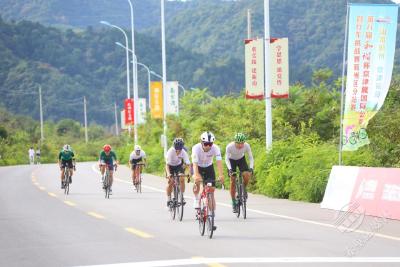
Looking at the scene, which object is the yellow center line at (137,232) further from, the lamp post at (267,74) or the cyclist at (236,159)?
the lamp post at (267,74)

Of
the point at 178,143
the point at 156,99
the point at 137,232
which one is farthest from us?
the point at 156,99

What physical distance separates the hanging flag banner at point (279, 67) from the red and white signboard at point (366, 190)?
7008 mm

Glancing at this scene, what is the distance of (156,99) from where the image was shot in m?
50.8

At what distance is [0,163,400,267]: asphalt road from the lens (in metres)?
11.8

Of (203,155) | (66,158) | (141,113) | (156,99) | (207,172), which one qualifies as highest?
(156,99)

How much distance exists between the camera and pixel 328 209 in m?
20.0

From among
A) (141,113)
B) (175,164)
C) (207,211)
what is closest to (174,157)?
(175,164)

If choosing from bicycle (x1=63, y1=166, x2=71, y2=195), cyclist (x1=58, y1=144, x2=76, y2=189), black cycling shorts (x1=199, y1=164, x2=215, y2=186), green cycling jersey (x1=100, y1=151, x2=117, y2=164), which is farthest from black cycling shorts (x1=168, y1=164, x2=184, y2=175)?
cyclist (x1=58, y1=144, x2=76, y2=189)

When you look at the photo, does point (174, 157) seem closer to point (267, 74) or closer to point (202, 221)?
point (202, 221)

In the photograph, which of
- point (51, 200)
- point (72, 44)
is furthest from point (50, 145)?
point (51, 200)

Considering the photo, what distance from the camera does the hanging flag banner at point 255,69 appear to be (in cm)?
2742

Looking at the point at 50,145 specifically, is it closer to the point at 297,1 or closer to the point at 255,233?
the point at 297,1

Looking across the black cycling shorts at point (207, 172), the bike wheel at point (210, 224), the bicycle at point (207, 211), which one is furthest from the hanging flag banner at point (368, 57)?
the bike wheel at point (210, 224)

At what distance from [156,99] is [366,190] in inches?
1297
